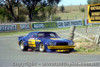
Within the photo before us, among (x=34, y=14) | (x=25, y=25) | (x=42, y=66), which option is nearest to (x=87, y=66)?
(x=42, y=66)

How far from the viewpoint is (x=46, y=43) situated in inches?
498

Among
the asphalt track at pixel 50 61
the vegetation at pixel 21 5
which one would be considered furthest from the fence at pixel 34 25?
the asphalt track at pixel 50 61

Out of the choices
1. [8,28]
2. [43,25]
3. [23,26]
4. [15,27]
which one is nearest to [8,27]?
[8,28]

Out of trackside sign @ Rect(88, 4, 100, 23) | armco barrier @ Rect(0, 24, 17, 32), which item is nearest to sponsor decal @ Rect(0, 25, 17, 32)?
armco barrier @ Rect(0, 24, 17, 32)

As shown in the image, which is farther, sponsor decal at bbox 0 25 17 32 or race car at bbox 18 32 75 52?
sponsor decal at bbox 0 25 17 32

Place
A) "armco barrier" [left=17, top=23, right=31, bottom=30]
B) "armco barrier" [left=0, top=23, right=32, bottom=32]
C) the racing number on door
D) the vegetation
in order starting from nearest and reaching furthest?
the racing number on door < "armco barrier" [left=0, top=23, right=32, bottom=32] < "armco barrier" [left=17, top=23, right=31, bottom=30] < the vegetation

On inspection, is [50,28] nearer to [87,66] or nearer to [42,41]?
[42,41]

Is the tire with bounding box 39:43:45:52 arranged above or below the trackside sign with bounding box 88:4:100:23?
below

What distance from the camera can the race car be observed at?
12.5 m

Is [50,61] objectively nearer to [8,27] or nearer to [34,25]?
[8,27]

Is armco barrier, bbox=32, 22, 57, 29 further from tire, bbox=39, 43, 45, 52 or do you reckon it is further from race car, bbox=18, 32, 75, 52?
tire, bbox=39, 43, 45, 52

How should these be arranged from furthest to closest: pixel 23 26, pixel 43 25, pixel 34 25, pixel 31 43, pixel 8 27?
pixel 43 25 < pixel 34 25 < pixel 23 26 < pixel 8 27 < pixel 31 43

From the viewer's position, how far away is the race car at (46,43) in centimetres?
1252

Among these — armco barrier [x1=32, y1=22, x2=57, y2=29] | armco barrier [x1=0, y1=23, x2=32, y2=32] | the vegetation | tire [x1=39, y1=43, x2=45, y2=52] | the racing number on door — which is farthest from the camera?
the vegetation
